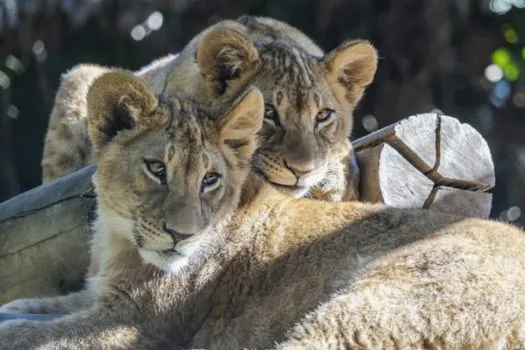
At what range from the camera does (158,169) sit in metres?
5.06

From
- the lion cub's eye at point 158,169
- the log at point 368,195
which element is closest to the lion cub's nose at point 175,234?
the lion cub's eye at point 158,169

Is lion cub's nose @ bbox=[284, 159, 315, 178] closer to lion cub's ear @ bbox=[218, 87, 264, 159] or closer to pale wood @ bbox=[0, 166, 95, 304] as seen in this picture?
lion cub's ear @ bbox=[218, 87, 264, 159]

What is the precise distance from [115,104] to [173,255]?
26.1 inches

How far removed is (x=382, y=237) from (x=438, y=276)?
470mm

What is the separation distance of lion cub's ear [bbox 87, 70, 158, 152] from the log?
20.4 inches

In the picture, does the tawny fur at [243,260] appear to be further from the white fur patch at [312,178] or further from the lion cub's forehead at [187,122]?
the white fur patch at [312,178]

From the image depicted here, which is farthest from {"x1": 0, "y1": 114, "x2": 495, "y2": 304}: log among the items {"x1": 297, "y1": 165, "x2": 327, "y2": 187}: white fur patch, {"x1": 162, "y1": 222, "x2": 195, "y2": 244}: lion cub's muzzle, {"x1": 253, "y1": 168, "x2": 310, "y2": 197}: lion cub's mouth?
{"x1": 162, "y1": 222, "x2": 195, "y2": 244}: lion cub's muzzle

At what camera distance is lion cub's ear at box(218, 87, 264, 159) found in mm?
5195

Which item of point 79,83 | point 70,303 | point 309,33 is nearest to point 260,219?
point 70,303

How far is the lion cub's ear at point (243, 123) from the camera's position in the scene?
5195 mm

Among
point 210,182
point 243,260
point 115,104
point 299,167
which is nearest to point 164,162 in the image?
point 210,182

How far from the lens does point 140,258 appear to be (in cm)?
521

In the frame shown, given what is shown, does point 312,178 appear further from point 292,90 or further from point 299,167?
point 292,90

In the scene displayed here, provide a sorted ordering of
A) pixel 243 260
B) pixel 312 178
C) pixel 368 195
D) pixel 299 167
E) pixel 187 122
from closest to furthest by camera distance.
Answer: pixel 187 122 < pixel 243 260 < pixel 299 167 < pixel 312 178 < pixel 368 195
